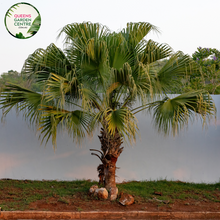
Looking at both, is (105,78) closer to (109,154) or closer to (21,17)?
(109,154)

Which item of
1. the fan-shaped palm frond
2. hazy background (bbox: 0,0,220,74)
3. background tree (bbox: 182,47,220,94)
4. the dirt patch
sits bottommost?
the dirt patch

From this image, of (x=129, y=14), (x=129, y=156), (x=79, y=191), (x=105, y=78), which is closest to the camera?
(x=105, y=78)

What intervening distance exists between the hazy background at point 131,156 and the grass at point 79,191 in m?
0.22

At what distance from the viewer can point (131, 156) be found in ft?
21.9

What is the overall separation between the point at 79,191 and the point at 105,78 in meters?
2.50

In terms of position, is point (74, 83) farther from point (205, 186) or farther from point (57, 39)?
point (205, 186)

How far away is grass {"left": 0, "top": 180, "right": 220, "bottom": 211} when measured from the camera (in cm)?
519

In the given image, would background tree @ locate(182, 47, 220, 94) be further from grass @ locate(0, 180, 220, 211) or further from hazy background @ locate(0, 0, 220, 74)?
grass @ locate(0, 180, 220, 211)

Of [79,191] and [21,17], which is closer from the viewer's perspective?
[79,191]

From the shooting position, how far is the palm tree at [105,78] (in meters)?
4.79

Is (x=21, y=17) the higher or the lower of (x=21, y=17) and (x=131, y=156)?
the higher

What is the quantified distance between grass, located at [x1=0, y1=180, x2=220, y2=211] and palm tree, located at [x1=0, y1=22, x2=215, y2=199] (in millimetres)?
720

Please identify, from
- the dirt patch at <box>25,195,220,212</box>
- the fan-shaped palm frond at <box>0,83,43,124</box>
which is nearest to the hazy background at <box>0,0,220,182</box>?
the dirt patch at <box>25,195,220,212</box>

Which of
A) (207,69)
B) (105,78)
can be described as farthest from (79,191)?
(207,69)
